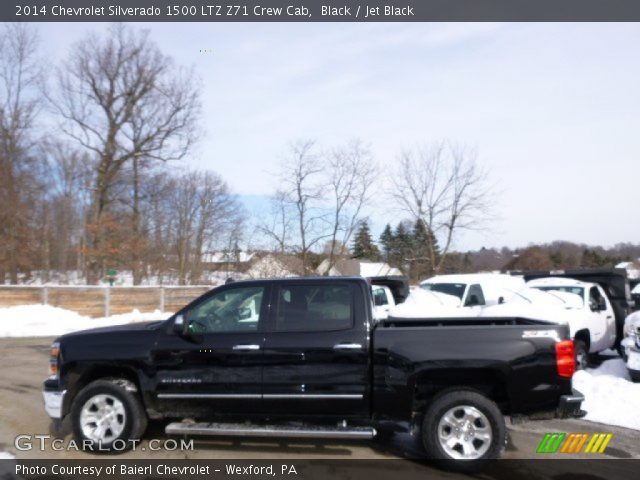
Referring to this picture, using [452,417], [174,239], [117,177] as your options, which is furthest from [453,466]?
[174,239]

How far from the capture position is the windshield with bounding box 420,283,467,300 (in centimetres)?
1592

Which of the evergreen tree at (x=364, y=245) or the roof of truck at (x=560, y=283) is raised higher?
the evergreen tree at (x=364, y=245)

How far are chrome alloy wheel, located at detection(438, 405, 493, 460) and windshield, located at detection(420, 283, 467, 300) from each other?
1021 cm

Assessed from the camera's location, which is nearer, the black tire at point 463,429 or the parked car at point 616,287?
the black tire at point 463,429

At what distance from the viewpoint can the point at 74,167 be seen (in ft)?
158

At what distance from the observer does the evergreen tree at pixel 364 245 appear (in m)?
28.7

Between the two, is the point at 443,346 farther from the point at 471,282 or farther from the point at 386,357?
the point at 471,282

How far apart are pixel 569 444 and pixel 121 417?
4856 millimetres

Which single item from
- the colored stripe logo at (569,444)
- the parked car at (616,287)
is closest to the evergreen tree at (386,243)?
the parked car at (616,287)

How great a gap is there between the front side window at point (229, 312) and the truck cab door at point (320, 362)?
27 centimetres

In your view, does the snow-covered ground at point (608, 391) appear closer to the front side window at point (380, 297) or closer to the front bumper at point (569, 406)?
the front bumper at point (569, 406)

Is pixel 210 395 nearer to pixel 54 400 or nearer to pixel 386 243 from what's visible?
pixel 54 400

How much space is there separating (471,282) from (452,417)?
421 inches

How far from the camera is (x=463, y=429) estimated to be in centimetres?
560
